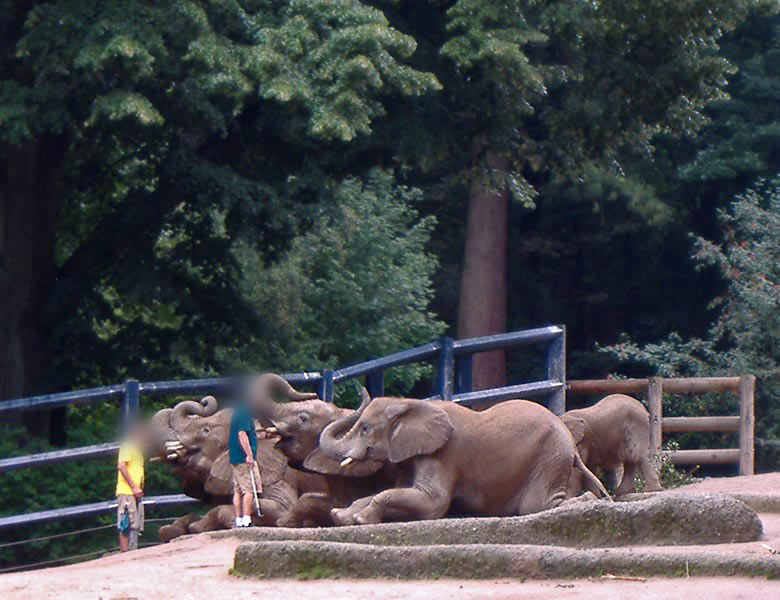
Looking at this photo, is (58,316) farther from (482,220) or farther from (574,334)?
(574,334)

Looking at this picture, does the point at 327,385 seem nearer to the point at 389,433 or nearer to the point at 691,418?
the point at 389,433

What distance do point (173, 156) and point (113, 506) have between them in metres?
5.29

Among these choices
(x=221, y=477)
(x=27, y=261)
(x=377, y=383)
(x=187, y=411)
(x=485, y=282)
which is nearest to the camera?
(x=221, y=477)

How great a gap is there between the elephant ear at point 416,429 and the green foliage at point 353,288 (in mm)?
10952

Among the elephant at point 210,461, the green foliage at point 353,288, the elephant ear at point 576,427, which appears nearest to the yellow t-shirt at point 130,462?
the elephant at point 210,461

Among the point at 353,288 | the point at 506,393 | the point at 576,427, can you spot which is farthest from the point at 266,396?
the point at 353,288

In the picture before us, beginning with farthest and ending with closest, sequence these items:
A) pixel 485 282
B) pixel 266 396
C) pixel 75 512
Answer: pixel 485 282 < pixel 75 512 < pixel 266 396

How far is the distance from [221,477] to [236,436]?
2.10ft

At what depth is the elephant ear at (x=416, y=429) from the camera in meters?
10.1

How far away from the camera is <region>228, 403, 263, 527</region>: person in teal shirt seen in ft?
35.5

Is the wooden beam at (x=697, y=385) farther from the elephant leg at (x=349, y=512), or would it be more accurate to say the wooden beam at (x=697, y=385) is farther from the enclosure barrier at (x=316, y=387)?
the elephant leg at (x=349, y=512)

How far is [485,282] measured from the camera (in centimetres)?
2559

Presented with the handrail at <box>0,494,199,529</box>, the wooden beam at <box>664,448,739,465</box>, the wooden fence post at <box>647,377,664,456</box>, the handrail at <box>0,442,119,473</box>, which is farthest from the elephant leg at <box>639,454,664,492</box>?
the handrail at <box>0,442,119,473</box>

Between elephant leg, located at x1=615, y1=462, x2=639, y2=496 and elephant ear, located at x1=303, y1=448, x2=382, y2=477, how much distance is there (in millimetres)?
3353
